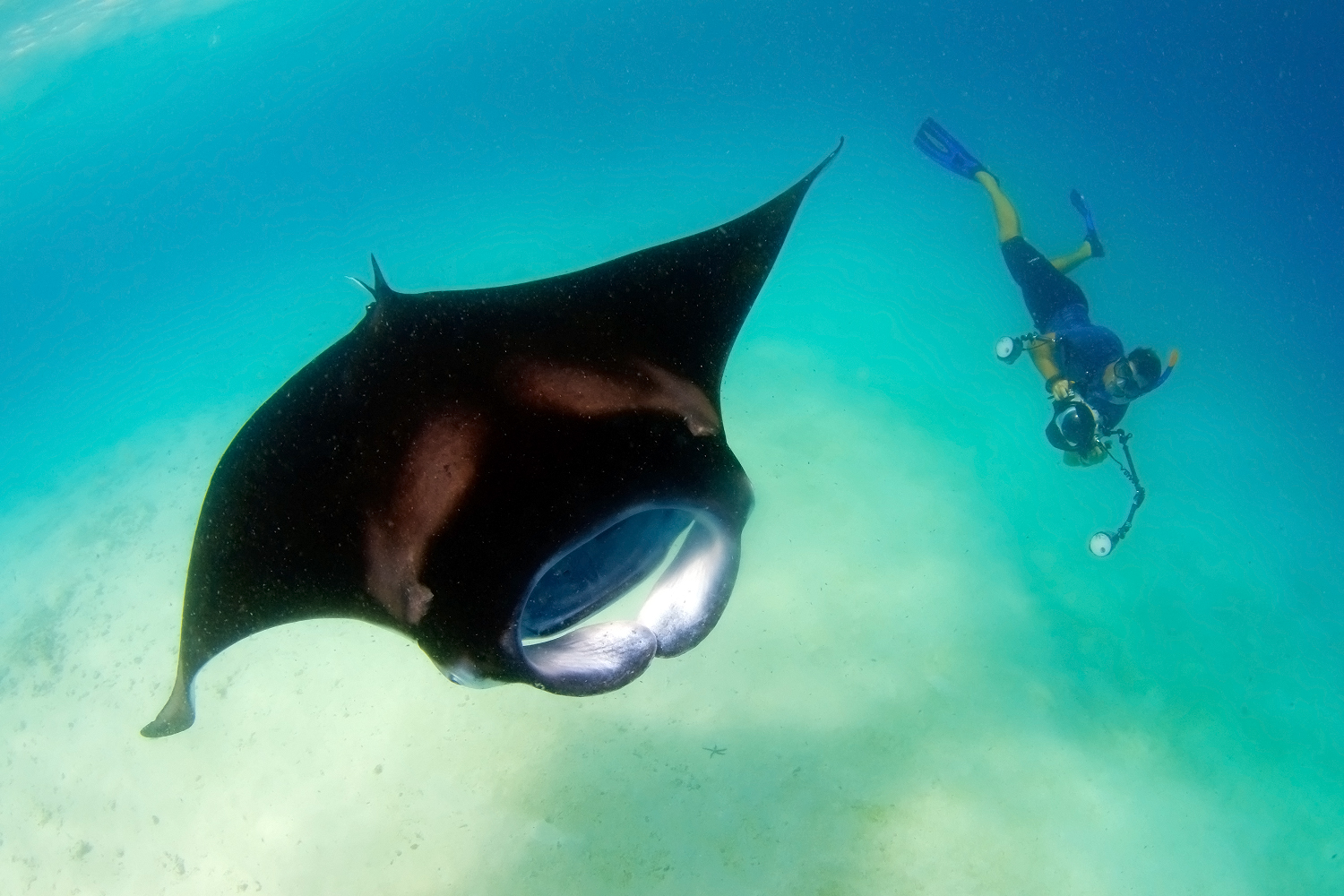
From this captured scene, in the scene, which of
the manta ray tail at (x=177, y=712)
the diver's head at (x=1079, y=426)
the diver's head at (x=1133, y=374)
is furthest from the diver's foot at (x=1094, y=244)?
the manta ray tail at (x=177, y=712)

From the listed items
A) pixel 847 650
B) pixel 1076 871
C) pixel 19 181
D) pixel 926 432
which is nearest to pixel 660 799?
pixel 847 650

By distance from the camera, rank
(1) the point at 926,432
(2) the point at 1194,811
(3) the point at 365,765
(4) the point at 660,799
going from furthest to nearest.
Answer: (1) the point at 926,432 → (2) the point at 1194,811 → (3) the point at 365,765 → (4) the point at 660,799

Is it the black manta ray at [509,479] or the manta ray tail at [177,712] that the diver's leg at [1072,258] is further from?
the manta ray tail at [177,712]

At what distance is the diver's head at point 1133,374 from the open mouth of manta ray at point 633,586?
8.57 meters

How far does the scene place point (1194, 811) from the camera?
8969mm

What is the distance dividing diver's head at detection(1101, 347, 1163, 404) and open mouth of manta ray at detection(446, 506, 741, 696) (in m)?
8.57

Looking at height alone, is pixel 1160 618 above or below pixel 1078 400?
below

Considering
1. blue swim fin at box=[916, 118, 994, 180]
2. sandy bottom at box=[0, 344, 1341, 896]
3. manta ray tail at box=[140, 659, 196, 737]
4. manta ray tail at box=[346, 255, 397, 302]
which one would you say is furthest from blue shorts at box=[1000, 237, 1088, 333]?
manta ray tail at box=[140, 659, 196, 737]

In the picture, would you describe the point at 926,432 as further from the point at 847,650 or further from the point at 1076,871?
the point at 1076,871

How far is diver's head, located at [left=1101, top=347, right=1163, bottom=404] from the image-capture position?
871cm

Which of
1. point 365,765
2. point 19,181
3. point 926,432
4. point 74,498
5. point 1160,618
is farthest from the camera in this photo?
point 19,181

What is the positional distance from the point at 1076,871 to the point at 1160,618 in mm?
6859

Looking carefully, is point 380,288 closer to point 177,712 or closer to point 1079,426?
point 177,712

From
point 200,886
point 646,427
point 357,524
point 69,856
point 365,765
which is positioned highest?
point 646,427
